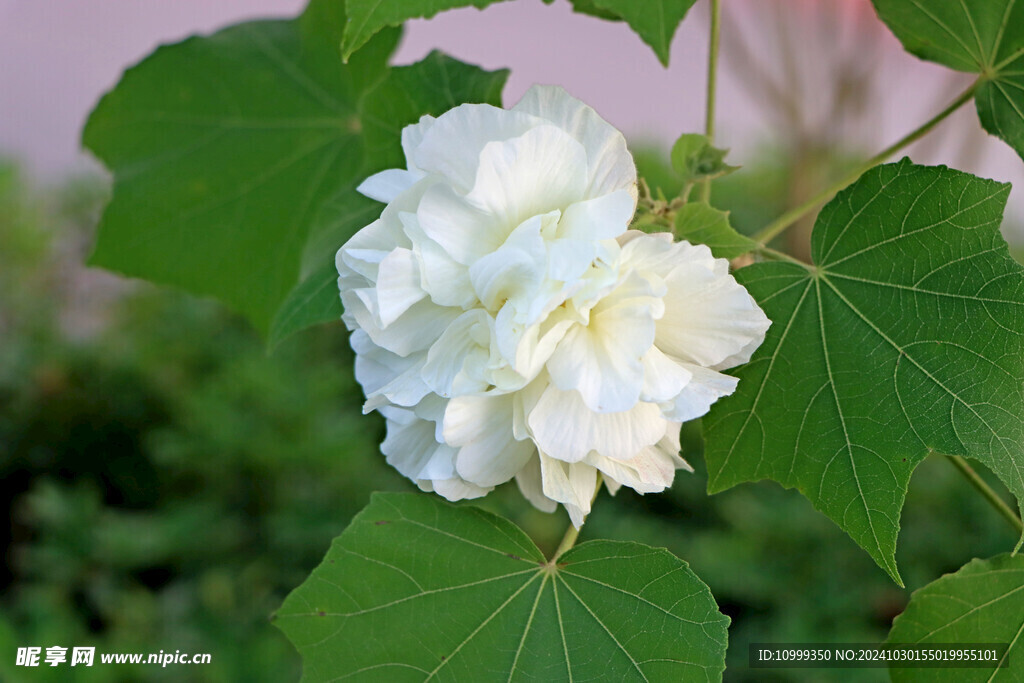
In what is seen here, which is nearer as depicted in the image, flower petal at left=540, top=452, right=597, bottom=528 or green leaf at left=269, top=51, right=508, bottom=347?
flower petal at left=540, top=452, right=597, bottom=528

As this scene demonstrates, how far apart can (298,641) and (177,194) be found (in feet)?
1.64

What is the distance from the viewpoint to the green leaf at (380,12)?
0.43m

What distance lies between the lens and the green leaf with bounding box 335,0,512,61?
0.43 metres

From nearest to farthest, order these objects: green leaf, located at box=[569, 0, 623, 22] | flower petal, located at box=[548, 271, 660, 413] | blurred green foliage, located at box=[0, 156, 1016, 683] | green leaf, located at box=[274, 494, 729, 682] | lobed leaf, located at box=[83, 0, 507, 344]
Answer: flower petal, located at box=[548, 271, 660, 413] → green leaf, located at box=[274, 494, 729, 682] → green leaf, located at box=[569, 0, 623, 22] → lobed leaf, located at box=[83, 0, 507, 344] → blurred green foliage, located at box=[0, 156, 1016, 683]

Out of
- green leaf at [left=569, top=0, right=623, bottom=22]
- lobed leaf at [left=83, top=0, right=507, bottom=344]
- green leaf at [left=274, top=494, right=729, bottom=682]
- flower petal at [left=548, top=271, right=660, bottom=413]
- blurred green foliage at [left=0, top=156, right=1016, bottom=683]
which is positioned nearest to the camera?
flower petal at [left=548, top=271, right=660, bottom=413]

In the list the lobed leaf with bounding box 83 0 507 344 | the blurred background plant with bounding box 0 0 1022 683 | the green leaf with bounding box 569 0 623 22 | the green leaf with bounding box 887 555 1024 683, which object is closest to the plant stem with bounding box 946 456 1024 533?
the green leaf with bounding box 887 555 1024 683

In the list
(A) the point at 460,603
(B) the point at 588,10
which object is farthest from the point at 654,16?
(A) the point at 460,603

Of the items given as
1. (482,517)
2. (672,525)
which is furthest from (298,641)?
(672,525)

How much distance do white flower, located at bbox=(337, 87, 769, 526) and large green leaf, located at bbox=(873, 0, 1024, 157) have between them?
10.4 inches

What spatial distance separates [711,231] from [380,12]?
0.20 m

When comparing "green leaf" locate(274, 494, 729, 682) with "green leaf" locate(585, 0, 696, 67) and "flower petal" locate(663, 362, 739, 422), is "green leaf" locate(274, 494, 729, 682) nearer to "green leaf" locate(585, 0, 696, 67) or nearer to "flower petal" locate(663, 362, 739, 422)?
"flower petal" locate(663, 362, 739, 422)

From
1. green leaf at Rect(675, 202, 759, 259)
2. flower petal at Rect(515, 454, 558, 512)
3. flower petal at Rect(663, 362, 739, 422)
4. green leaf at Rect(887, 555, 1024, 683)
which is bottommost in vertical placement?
green leaf at Rect(887, 555, 1024, 683)

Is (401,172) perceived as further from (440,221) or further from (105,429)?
(105,429)

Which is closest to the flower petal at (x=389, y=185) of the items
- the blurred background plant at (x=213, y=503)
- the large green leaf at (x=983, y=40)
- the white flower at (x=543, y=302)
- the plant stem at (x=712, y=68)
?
the white flower at (x=543, y=302)
